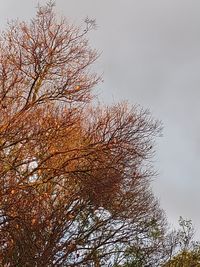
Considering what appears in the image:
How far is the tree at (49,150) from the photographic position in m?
15.6

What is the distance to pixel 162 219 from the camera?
27062 millimetres

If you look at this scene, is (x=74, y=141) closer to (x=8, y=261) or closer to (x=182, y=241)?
(x=8, y=261)

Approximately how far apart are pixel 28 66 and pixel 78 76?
1466 mm

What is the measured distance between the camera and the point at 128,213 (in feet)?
74.7

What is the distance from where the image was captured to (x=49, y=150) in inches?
638

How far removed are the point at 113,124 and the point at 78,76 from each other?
383 cm

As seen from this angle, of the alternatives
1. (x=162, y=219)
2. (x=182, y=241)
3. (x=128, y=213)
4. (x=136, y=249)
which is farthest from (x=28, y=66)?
(x=182, y=241)

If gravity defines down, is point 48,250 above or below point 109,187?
below

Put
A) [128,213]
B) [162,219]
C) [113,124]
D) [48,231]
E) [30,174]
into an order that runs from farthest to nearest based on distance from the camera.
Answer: [162,219]
[128,213]
[113,124]
[48,231]
[30,174]

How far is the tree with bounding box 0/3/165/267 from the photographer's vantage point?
51.2 feet

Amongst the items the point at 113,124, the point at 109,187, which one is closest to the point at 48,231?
the point at 109,187

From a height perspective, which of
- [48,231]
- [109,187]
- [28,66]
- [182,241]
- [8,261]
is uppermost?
[182,241]

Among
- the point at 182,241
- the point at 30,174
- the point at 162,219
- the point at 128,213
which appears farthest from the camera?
the point at 182,241

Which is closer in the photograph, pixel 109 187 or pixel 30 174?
pixel 30 174
